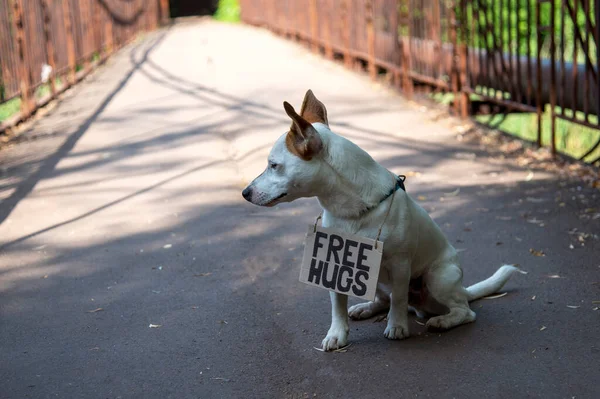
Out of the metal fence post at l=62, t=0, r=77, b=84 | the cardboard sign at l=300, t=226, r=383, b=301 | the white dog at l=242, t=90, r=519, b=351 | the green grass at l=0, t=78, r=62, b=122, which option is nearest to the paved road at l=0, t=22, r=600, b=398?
the white dog at l=242, t=90, r=519, b=351

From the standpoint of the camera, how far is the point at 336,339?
3.96 metres

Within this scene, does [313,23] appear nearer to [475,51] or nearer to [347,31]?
[347,31]

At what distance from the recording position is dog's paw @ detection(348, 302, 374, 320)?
172 inches

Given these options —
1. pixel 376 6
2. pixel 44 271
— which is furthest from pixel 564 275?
pixel 376 6

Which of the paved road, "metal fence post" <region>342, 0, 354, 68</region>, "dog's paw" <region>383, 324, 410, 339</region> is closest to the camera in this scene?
the paved road

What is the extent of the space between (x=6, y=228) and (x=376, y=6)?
8.69m

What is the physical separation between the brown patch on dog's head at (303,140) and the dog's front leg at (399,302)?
0.69 m

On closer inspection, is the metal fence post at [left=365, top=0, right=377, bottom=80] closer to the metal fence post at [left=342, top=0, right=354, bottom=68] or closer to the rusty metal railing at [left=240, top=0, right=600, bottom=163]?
the rusty metal railing at [left=240, top=0, right=600, bottom=163]

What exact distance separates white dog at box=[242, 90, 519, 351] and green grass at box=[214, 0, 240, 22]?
1541 inches

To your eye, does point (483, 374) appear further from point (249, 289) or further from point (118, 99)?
point (118, 99)

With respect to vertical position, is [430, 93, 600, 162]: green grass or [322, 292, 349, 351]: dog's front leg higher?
[322, 292, 349, 351]: dog's front leg

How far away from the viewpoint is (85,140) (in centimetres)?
1042

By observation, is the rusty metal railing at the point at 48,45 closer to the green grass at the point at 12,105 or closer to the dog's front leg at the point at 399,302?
the green grass at the point at 12,105

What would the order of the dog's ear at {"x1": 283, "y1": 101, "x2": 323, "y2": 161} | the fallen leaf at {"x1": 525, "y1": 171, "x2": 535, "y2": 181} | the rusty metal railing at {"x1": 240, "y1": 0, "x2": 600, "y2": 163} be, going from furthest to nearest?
the rusty metal railing at {"x1": 240, "y1": 0, "x2": 600, "y2": 163}, the fallen leaf at {"x1": 525, "y1": 171, "x2": 535, "y2": 181}, the dog's ear at {"x1": 283, "y1": 101, "x2": 323, "y2": 161}
